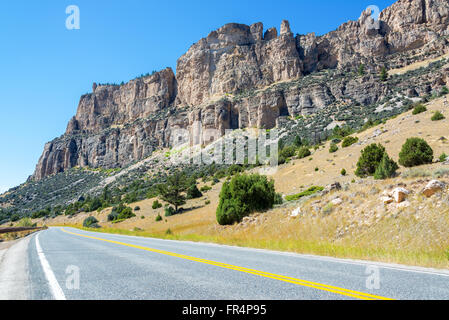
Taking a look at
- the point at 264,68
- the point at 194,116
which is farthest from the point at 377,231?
the point at 264,68

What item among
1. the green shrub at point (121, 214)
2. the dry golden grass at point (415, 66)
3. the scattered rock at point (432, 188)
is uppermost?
the dry golden grass at point (415, 66)

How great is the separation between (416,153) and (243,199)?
15.1 meters

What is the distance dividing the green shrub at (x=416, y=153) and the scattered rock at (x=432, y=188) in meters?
14.0

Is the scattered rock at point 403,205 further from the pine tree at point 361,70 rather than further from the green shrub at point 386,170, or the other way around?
the pine tree at point 361,70

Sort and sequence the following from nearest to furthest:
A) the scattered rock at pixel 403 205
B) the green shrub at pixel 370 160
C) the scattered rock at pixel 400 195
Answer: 1. the scattered rock at pixel 403 205
2. the scattered rock at pixel 400 195
3. the green shrub at pixel 370 160

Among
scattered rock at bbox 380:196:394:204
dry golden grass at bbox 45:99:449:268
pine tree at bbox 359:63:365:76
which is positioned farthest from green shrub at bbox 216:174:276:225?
pine tree at bbox 359:63:365:76

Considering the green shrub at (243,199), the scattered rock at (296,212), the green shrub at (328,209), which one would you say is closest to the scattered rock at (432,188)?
the green shrub at (328,209)

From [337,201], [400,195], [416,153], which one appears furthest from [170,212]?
[400,195]

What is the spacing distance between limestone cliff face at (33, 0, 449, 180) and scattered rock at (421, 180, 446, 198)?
7139 cm

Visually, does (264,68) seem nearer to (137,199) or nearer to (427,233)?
(137,199)

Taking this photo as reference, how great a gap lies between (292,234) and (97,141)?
129 m

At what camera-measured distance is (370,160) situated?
26.4 meters

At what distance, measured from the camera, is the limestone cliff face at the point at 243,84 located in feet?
300

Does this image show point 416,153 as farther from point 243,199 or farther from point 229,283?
point 229,283
